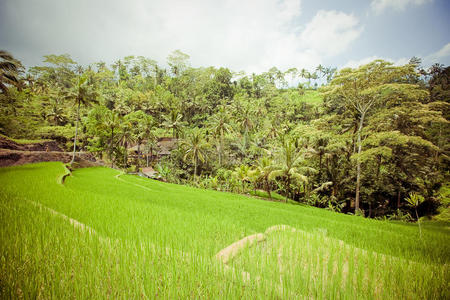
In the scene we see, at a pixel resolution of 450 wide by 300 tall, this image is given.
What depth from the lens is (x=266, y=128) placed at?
120 feet

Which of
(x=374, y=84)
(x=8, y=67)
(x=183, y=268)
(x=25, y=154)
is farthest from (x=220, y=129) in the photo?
(x=183, y=268)

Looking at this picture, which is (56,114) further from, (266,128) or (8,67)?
(266,128)

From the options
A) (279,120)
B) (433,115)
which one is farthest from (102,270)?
(279,120)

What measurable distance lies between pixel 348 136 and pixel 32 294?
61.4 ft

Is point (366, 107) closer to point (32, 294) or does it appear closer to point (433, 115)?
point (433, 115)

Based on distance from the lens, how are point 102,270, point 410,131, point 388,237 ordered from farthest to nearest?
1. point 410,131
2. point 388,237
3. point 102,270

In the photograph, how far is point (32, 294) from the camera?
1.46 m

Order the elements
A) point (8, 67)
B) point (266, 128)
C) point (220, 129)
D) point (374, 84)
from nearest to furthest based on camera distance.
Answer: point (8, 67), point (374, 84), point (220, 129), point (266, 128)

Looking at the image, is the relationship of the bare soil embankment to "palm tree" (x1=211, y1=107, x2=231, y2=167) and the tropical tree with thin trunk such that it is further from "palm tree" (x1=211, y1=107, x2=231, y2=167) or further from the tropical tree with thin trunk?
the tropical tree with thin trunk

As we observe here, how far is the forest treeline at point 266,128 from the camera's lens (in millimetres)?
13008

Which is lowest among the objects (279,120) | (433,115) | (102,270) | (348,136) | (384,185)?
(384,185)

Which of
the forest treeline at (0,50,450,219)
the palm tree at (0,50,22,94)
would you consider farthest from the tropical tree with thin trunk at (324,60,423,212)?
the palm tree at (0,50,22,94)

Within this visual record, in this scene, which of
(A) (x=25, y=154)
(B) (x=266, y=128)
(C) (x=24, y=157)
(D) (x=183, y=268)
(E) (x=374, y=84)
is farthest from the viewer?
(B) (x=266, y=128)

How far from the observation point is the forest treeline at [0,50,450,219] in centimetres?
1301
